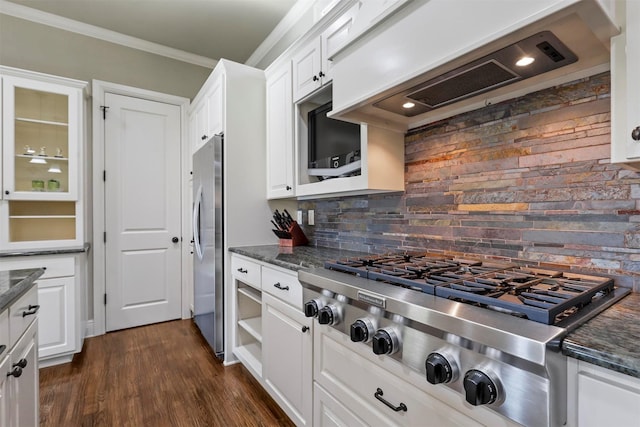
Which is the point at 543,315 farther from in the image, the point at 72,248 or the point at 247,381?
the point at 72,248

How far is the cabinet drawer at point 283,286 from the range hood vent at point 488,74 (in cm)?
96

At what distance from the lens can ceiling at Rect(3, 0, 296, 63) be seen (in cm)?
273

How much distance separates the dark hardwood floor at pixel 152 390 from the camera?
1.83 m

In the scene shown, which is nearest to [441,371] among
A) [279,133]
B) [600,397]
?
[600,397]

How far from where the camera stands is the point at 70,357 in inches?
101

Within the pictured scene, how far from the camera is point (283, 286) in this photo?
1.73m

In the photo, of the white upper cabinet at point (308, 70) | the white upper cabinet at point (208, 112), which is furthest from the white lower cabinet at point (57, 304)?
the white upper cabinet at point (308, 70)

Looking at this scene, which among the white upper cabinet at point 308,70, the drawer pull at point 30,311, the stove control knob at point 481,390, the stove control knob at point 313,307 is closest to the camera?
the stove control knob at point 481,390

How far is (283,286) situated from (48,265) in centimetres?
208

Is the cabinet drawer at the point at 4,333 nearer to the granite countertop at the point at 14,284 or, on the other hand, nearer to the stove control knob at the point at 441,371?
the granite countertop at the point at 14,284

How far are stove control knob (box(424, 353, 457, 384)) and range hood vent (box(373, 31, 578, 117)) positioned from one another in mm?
938

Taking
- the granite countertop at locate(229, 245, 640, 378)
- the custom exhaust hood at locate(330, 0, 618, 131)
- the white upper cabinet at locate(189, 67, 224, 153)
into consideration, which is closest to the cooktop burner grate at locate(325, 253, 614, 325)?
Answer: the granite countertop at locate(229, 245, 640, 378)

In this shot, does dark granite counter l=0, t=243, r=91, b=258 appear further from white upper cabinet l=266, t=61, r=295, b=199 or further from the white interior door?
white upper cabinet l=266, t=61, r=295, b=199

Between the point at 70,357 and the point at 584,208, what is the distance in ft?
11.5
